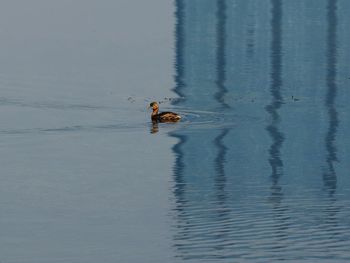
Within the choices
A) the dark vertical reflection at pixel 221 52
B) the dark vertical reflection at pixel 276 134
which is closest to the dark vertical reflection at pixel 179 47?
the dark vertical reflection at pixel 221 52

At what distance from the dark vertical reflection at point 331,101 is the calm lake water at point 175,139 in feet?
0.12

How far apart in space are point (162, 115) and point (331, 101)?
3952mm

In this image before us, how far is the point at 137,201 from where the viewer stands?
17.7m

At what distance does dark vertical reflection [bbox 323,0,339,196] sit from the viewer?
63.3 feet

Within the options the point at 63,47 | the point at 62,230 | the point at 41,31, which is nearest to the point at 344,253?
the point at 62,230

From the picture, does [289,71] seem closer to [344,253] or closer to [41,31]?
[41,31]

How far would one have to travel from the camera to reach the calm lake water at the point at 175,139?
52.2 feet

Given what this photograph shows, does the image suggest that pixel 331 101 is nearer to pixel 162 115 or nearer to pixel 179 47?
pixel 162 115

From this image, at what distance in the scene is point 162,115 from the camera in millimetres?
22625

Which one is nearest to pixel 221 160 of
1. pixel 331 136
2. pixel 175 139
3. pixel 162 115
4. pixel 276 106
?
pixel 175 139

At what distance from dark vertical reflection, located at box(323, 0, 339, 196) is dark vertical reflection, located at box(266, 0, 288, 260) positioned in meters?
0.61

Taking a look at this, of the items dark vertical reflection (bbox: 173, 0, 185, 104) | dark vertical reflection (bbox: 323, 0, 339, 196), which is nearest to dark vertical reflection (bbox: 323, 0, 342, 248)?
dark vertical reflection (bbox: 323, 0, 339, 196)

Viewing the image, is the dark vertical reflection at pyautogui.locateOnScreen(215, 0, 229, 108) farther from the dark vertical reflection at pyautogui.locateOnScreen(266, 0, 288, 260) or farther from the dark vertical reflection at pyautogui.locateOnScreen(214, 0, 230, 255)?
the dark vertical reflection at pyautogui.locateOnScreen(266, 0, 288, 260)

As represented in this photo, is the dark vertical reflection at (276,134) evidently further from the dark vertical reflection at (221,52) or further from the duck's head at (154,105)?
the duck's head at (154,105)
